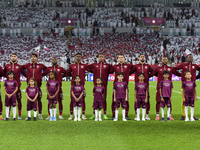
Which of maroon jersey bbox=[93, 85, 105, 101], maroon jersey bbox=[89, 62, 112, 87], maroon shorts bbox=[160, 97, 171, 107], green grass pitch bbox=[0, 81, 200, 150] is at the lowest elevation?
green grass pitch bbox=[0, 81, 200, 150]

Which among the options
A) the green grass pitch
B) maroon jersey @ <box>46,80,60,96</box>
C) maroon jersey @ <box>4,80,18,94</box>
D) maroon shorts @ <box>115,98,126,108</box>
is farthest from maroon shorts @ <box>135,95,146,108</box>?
maroon jersey @ <box>4,80,18,94</box>

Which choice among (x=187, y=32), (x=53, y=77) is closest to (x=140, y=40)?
(x=187, y=32)

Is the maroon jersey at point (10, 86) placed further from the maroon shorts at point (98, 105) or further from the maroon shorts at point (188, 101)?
the maroon shorts at point (188, 101)

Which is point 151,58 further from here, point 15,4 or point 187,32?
point 15,4

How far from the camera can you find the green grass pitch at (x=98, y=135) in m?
6.17

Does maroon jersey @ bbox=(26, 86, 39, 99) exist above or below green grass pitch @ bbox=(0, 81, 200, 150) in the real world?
above

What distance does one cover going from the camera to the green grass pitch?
6.17 metres

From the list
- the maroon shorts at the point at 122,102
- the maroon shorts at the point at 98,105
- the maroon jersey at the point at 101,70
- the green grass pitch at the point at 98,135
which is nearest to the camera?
the green grass pitch at the point at 98,135

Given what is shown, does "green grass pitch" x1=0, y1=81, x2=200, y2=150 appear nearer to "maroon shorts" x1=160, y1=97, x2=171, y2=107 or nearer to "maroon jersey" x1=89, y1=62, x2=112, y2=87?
"maroon shorts" x1=160, y1=97, x2=171, y2=107

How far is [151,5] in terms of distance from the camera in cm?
5103

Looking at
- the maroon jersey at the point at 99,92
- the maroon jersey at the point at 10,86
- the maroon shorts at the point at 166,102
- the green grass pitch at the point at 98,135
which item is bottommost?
the green grass pitch at the point at 98,135

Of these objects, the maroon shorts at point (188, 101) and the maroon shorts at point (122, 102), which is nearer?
the maroon shorts at point (122, 102)

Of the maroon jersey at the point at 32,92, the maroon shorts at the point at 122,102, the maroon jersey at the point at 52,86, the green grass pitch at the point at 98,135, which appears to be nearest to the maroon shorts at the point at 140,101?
Answer: the maroon shorts at the point at 122,102

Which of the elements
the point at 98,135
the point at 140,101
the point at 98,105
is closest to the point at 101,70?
the point at 98,105
